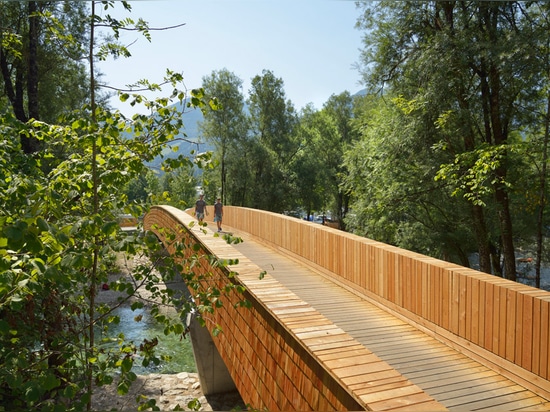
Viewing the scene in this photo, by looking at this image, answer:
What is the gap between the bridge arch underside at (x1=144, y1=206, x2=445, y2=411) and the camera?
313 centimetres

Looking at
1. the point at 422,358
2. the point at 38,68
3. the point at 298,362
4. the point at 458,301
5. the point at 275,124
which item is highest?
the point at 275,124

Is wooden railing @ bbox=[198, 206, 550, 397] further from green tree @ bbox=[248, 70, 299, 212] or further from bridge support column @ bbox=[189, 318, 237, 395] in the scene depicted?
green tree @ bbox=[248, 70, 299, 212]

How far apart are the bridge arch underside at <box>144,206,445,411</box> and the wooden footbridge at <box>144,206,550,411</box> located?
0.04 feet

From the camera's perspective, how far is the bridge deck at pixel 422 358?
15.0ft

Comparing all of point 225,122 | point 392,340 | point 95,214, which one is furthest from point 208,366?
point 225,122

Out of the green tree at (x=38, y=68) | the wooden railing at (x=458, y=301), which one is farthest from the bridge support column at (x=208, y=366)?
the green tree at (x=38, y=68)

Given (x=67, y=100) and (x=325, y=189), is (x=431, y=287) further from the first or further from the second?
(x=325, y=189)

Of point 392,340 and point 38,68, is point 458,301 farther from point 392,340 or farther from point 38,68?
point 38,68

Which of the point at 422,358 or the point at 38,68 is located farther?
the point at 38,68

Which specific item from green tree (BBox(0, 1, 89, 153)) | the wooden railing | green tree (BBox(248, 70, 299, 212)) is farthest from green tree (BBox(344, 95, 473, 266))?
green tree (BBox(248, 70, 299, 212))

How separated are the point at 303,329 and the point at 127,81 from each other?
2.69 m

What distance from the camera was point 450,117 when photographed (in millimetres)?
13781

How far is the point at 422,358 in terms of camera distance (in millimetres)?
5613

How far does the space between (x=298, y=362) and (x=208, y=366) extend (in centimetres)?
955
